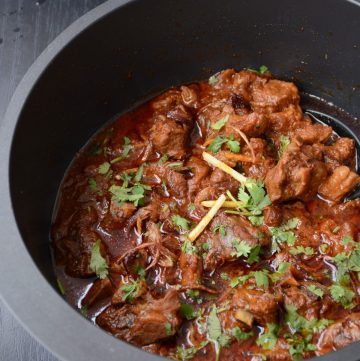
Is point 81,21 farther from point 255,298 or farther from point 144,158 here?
point 255,298

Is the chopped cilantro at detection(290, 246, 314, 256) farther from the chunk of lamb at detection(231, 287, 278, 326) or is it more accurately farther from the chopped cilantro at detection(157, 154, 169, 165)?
the chopped cilantro at detection(157, 154, 169, 165)

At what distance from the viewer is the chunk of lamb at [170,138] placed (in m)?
3.74

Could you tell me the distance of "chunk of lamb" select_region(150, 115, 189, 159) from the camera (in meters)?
3.74

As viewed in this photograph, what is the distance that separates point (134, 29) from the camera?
3768 millimetres

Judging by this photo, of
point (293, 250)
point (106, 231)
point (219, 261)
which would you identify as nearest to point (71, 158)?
point (106, 231)

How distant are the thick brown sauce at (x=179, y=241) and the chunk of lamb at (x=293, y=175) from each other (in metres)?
0.14

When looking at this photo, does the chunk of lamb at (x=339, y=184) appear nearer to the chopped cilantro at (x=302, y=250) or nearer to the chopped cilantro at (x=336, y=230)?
the chopped cilantro at (x=336, y=230)

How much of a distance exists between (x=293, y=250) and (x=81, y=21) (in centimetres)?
180

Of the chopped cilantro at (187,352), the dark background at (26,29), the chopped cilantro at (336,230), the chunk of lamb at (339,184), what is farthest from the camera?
the dark background at (26,29)

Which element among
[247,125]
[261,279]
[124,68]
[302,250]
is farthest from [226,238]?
[124,68]

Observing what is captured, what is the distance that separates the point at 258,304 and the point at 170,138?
1.22 m

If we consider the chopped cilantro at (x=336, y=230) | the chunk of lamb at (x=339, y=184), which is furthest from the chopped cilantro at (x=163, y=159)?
the chopped cilantro at (x=336, y=230)

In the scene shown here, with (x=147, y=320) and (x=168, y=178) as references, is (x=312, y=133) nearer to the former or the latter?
(x=168, y=178)

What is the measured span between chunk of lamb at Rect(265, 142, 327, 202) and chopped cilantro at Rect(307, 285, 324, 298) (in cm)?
55
